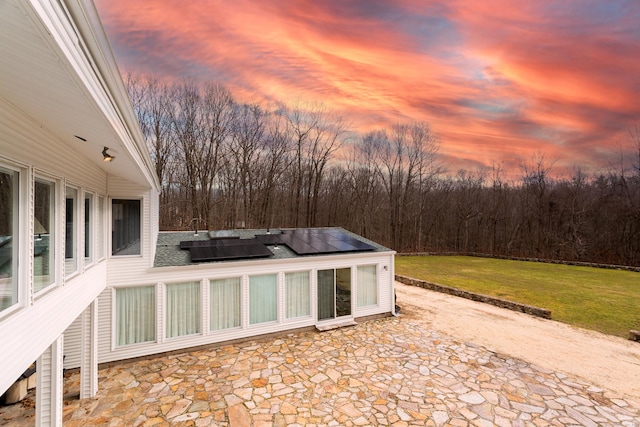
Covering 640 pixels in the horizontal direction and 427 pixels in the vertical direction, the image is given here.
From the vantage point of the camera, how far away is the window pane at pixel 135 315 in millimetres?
6414

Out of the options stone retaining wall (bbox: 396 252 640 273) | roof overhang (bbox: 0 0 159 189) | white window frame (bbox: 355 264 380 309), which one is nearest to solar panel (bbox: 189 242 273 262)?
white window frame (bbox: 355 264 380 309)

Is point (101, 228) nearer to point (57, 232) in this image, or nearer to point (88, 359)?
point (88, 359)

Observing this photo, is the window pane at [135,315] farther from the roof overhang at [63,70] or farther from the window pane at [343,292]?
the window pane at [343,292]

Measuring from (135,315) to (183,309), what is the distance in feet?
3.15

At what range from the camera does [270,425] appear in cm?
444

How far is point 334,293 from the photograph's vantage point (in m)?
8.57

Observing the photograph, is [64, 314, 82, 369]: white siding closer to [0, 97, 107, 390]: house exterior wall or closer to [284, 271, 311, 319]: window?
[0, 97, 107, 390]: house exterior wall

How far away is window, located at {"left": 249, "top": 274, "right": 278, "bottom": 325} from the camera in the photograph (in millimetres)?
7594

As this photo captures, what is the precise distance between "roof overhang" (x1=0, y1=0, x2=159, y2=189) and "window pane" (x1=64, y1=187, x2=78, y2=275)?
50.7 inches

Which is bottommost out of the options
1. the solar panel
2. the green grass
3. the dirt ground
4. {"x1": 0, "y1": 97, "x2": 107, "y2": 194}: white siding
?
the dirt ground

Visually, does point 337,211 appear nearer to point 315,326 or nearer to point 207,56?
point 207,56

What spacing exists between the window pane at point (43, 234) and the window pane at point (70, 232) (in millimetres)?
463

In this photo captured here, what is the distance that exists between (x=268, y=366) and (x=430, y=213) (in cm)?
2189

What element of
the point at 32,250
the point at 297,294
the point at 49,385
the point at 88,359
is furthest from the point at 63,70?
the point at 297,294
